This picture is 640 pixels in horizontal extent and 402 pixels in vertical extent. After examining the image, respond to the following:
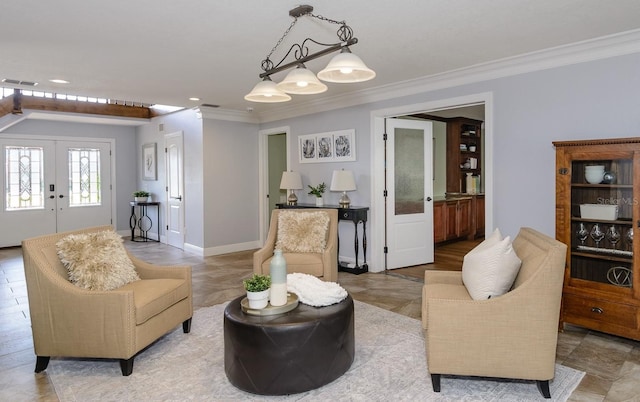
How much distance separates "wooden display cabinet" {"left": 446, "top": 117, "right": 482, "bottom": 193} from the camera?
25.4ft

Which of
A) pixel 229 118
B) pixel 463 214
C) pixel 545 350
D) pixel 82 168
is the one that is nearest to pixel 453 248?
pixel 463 214

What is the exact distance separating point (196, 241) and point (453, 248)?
14.0ft

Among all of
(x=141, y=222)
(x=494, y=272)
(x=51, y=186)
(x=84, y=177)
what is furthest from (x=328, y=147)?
(x=51, y=186)

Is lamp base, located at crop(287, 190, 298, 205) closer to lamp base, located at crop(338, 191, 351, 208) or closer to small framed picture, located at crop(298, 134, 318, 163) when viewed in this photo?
small framed picture, located at crop(298, 134, 318, 163)

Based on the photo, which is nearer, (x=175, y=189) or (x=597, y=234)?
(x=597, y=234)

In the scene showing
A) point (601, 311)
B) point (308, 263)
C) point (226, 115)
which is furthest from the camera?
point (226, 115)

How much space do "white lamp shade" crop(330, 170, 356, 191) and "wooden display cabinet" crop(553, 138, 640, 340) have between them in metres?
2.51

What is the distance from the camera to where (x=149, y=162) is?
→ 8211 millimetres

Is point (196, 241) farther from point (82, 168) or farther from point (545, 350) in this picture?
point (545, 350)

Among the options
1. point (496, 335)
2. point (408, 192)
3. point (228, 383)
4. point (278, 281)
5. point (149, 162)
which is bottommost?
point (228, 383)

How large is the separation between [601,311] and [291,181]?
405 centimetres

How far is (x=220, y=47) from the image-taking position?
3.45 metres

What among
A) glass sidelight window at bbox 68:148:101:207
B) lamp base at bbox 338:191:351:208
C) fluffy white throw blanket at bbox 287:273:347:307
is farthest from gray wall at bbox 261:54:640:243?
glass sidelight window at bbox 68:148:101:207

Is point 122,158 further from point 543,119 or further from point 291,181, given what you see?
point 543,119
